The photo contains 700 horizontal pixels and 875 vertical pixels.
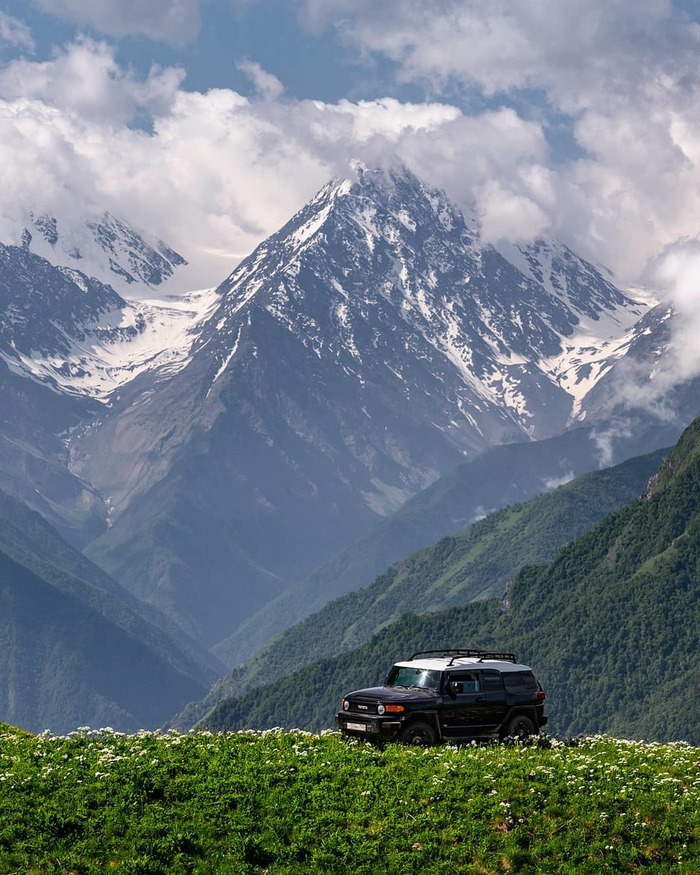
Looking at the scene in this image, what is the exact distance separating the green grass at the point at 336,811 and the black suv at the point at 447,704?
10.5ft

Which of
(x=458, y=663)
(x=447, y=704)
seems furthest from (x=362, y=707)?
(x=458, y=663)

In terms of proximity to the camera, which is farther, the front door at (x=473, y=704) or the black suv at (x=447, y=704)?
the front door at (x=473, y=704)

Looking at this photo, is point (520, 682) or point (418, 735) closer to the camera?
point (418, 735)

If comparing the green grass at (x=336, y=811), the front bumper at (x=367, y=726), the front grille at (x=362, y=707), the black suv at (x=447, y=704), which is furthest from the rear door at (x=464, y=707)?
the green grass at (x=336, y=811)

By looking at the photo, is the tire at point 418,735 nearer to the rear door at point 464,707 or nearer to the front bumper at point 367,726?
the front bumper at point 367,726

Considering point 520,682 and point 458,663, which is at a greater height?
point 458,663

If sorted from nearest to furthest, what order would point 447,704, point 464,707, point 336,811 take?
1. point 336,811
2. point 447,704
3. point 464,707

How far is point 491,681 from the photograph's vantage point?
59281 mm

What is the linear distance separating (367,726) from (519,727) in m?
7.08

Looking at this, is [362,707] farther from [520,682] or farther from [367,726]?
[520,682]

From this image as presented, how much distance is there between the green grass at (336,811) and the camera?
44.3 m

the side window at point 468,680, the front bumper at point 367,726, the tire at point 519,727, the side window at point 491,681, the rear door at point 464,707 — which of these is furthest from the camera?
the tire at point 519,727

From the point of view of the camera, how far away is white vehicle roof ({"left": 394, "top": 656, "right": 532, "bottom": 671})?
5906 cm

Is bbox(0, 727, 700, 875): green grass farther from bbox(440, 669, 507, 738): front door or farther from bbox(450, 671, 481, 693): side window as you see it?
bbox(450, 671, 481, 693): side window
